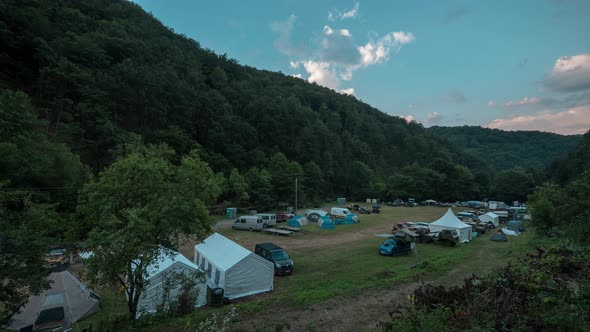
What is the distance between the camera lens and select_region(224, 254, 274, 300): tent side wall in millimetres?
12117

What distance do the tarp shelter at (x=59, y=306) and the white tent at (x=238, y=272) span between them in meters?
4.85

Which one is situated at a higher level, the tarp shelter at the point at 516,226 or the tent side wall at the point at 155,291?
the tent side wall at the point at 155,291

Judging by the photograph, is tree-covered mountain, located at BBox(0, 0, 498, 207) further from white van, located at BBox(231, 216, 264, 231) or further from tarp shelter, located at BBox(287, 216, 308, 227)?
tarp shelter, located at BBox(287, 216, 308, 227)

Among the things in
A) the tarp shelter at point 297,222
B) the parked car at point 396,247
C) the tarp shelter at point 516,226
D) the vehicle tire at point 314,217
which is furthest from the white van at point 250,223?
the tarp shelter at point 516,226

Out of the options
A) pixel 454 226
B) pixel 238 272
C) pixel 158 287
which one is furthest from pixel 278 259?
pixel 454 226

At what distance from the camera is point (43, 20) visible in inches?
1500

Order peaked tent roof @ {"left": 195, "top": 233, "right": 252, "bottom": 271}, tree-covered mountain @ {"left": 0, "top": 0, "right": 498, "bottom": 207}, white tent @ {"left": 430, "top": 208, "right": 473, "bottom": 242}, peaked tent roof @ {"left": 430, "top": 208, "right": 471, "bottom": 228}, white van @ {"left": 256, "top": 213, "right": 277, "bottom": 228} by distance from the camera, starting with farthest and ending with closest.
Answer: tree-covered mountain @ {"left": 0, "top": 0, "right": 498, "bottom": 207} < white van @ {"left": 256, "top": 213, "right": 277, "bottom": 228} < peaked tent roof @ {"left": 430, "top": 208, "right": 471, "bottom": 228} < white tent @ {"left": 430, "top": 208, "right": 473, "bottom": 242} < peaked tent roof @ {"left": 195, "top": 233, "right": 252, "bottom": 271}

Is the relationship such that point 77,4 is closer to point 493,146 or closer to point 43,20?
point 43,20

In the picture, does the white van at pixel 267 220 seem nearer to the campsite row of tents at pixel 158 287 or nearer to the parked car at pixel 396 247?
the parked car at pixel 396 247

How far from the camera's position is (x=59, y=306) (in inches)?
417

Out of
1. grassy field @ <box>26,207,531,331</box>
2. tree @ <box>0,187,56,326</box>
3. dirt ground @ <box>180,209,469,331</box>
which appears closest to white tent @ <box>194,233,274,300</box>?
grassy field @ <box>26,207,531,331</box>

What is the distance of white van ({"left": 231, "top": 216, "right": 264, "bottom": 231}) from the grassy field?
1.03 m

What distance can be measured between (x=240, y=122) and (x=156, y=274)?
55322 millimetres

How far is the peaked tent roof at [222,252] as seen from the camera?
41.2ft
